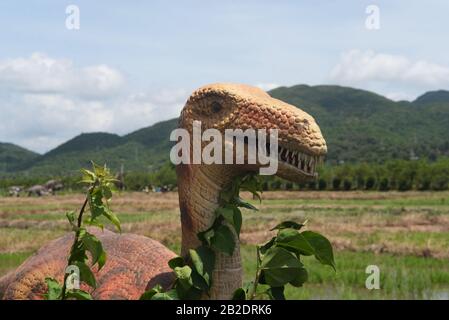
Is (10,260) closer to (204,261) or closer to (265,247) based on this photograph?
(204,261)

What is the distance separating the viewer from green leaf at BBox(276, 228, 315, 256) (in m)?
2.37

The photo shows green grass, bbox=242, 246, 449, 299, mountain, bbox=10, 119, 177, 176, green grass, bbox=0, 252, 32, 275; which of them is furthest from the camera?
mountain, bbox=10, 119, 177, 176

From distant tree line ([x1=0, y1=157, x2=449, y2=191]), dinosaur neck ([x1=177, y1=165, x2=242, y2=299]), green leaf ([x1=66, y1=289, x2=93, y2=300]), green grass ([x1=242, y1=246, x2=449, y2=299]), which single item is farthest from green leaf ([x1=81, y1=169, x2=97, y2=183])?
distant tree line ([x1=0, y1=157, x2=449, y2=191])

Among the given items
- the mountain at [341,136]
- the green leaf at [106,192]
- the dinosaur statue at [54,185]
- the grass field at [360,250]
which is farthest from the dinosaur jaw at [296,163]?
the mountain at [341,136]

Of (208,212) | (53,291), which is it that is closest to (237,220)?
(208,212)

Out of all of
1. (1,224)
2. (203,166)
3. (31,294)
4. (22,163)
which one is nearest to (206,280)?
(203,166)

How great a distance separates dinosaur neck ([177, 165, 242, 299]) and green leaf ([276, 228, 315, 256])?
0.30m

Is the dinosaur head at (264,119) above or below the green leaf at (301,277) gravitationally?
above

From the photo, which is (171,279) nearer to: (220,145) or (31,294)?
(220,145)

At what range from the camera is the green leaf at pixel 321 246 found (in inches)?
93.4

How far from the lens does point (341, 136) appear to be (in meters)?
123

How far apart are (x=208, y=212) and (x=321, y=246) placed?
58 centimetres

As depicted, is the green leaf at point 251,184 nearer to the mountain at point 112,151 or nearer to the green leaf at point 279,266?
the green leaf at point 279,266

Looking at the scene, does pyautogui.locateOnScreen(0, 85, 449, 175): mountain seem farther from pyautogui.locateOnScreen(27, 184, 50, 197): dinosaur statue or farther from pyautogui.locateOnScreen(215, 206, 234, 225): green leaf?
pyautogui.locateOnScreen(215, 206, 234, 225): green leaf
